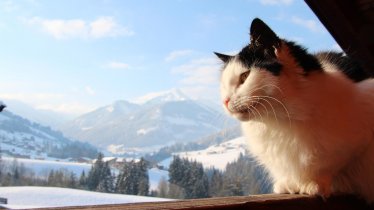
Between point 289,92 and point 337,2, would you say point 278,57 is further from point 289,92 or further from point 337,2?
point 337,2

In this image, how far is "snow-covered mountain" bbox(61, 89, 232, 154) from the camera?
8.62 ft

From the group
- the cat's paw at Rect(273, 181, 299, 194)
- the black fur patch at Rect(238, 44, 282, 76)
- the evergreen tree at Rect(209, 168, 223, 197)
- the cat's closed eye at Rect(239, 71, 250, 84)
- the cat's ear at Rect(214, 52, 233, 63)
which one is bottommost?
the cat's paw at Rect(273, 181, 299, 194)

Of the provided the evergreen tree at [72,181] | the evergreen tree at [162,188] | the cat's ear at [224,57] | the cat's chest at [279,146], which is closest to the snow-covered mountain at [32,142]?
the evergreen tree at [72,181]

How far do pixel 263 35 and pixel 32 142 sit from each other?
1.49 m

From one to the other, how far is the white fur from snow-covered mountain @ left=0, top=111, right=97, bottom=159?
1.25 metres

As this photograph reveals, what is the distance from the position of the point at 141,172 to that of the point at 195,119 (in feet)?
4.01

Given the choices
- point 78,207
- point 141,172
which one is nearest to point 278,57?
point 78,207

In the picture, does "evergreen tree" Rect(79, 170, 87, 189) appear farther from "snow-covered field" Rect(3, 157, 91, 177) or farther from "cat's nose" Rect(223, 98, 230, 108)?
"cat's nose" Rect(223, 98, 230, 108)

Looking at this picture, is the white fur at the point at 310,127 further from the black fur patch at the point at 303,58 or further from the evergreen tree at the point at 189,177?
the evergreen tree at the point at 189,177

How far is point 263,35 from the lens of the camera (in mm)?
915

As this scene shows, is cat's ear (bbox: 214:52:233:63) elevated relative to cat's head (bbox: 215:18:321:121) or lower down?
elevated

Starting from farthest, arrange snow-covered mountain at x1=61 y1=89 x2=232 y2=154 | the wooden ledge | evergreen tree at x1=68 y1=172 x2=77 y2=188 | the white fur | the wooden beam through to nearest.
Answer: snow-covered mountain at x1=61 y1=89 x2=232 y2=154 < evergreen tree at x1=68 y1=172 x2=77 y2=188 < the wooden beam < the white fur < the wooden ledge

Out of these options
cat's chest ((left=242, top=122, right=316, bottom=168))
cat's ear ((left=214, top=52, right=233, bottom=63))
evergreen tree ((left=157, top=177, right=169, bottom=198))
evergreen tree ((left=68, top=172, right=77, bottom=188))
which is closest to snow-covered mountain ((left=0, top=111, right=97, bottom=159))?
evergreen tree ((left=68, top=172, right=77, bottom=188))

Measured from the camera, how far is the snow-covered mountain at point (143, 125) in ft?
8.62
